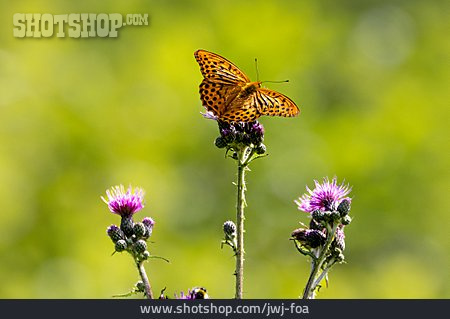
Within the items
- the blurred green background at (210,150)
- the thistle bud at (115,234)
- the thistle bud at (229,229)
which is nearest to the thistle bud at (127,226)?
the thistle bud at (115,234)

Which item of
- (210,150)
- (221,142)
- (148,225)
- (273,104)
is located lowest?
(148,225)

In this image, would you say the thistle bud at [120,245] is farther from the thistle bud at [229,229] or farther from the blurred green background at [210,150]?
the blurred green background at [210,150]

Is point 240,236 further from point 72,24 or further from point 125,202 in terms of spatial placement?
point 72,24

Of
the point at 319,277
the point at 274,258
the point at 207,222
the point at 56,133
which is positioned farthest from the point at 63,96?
the point at 319,277

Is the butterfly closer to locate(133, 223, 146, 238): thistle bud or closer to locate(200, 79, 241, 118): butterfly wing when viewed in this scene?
locate(200, 79, 241, 118): butterfly wing

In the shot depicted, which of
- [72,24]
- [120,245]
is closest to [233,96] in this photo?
[120,245]
